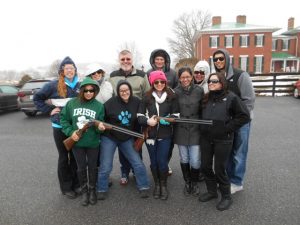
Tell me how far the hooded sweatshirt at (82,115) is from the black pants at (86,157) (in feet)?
0.31

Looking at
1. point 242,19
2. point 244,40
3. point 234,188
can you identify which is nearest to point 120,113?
point 234,188

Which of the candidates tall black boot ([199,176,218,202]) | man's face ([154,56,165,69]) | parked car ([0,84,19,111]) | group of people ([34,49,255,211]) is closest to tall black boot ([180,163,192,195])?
group of people ([34,49,255,211])

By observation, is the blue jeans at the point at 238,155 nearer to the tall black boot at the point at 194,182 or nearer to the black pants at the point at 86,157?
the tall black boot at the point at 194,182

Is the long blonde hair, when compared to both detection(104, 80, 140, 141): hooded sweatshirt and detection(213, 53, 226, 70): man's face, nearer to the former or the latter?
detection(104, 80, 140, 141): hooded sweatshirt

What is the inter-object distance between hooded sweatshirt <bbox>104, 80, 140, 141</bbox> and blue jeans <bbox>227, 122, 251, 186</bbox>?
4.68ft

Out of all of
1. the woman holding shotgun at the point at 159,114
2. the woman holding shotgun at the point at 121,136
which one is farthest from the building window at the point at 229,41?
the woman holding shotgun at the point at 121,136

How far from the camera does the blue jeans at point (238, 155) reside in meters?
3.27

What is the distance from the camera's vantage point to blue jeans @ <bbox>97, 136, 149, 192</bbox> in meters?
3.45

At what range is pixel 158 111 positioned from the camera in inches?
130

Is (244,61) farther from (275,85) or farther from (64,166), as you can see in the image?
(64,166)

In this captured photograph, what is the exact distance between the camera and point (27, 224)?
2.92 meters

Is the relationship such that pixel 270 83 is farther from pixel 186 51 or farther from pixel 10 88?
pixel 186 51

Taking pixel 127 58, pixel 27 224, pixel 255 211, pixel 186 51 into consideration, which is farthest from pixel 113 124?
pixel 186 51

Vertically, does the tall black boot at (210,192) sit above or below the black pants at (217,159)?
below
